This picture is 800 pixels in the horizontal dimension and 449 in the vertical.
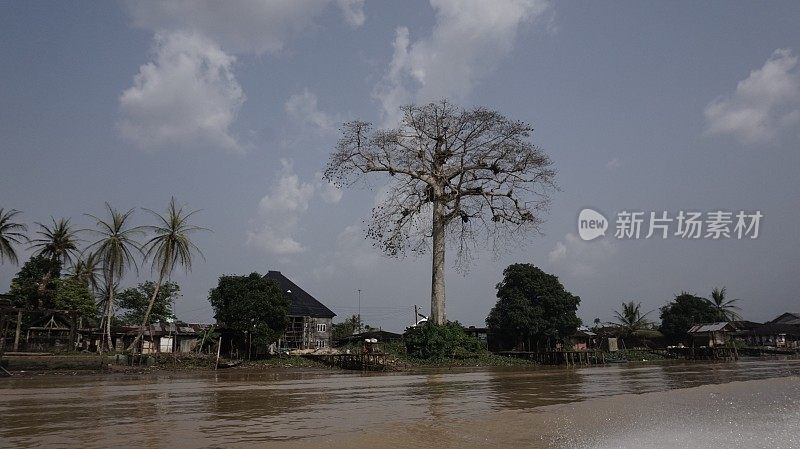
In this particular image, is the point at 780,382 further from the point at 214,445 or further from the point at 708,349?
the point at 708,349

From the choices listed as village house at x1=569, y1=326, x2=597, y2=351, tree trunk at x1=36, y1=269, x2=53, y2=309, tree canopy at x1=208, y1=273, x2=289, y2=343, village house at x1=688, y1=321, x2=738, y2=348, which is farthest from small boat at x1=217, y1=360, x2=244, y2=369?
village house at x1=688, y1=321, x2=738, y2=348

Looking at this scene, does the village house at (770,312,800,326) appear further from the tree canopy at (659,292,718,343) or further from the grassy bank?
the grassy bank

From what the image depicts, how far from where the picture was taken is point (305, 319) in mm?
46438

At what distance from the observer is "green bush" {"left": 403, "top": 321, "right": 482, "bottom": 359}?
30.0 metres

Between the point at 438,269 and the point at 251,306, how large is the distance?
10.2 m

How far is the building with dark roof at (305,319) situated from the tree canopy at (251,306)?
13523 millimetres

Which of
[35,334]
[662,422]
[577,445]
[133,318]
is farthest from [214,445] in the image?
[133,318]

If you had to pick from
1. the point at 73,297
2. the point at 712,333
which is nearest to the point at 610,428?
the point at 73,297

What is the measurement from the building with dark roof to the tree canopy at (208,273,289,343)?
13523 mm

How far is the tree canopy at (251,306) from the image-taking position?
2912 cm

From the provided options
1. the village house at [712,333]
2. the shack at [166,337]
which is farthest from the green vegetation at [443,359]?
the village house at [712,333]

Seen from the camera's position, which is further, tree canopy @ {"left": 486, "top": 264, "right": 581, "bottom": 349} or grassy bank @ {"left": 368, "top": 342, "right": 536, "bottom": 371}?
tree canopy @ {"left": 486, "top": 264, "right": 581, "bottom": 349}

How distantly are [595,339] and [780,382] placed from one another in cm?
3201

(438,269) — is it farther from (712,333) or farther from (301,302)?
(712,333)
